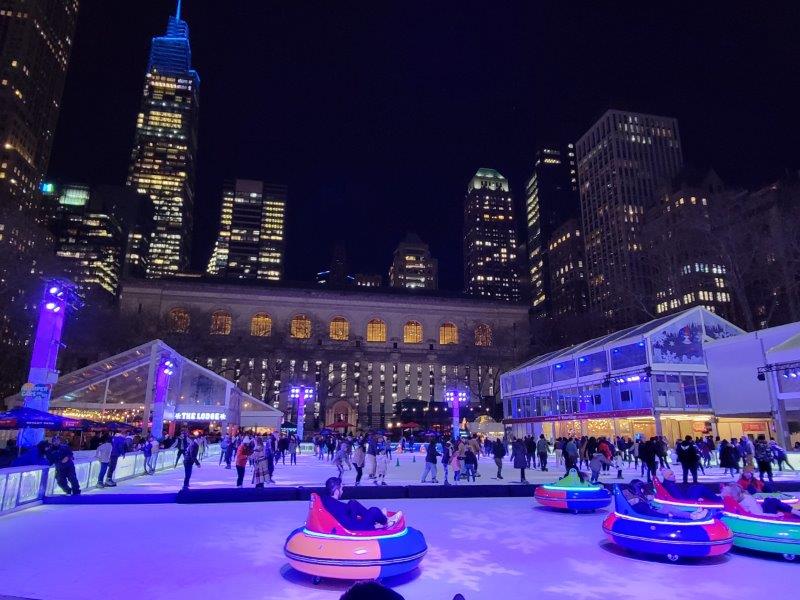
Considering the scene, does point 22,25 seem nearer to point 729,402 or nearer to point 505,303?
point 505,303

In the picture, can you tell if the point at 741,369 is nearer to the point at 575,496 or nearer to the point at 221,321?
the point at 575,496

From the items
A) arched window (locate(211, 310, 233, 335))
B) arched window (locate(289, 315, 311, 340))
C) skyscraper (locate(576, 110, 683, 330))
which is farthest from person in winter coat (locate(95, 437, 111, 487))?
skyscraper (locate(576, 110, 683, 330))

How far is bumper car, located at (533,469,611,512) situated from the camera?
11930 millimetres

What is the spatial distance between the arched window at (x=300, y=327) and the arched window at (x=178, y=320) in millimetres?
15134

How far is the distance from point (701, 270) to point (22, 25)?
141 meters

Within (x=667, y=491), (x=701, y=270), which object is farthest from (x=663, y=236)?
(x=667, y=491)

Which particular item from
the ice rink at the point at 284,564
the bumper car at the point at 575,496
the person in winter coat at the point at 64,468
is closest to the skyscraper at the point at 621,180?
the bumper car at the point at 575,496

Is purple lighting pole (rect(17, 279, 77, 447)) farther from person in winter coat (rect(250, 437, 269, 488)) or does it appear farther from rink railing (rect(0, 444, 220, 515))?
person in winter coat (rect(250, 437, 269, 488))

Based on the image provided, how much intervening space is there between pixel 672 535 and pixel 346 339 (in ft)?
251

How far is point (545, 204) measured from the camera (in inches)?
7013

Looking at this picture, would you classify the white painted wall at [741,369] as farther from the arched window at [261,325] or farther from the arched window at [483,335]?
the arched window at [261,325]

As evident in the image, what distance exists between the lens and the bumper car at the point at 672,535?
293 inches

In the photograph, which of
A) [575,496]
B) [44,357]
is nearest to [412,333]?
[44,357]

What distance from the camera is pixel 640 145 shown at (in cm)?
11800
